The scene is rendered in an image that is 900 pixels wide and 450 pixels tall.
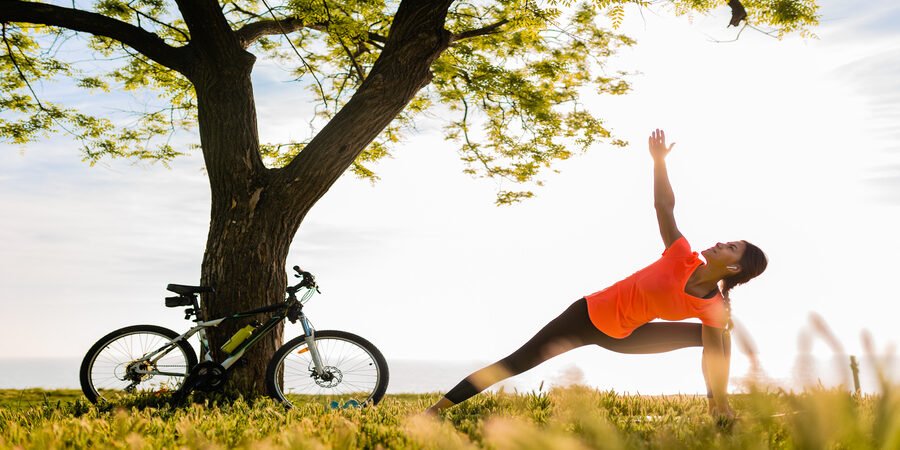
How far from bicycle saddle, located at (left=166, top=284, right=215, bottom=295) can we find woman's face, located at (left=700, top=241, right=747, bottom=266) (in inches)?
204

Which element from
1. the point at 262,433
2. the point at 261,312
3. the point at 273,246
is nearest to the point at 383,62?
the point at 273,246

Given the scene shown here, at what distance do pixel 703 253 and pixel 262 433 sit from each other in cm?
312

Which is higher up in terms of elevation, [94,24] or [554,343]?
[94,24]

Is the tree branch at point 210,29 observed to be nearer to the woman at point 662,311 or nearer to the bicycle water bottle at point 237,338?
the bicycle water bottle at point 237,338

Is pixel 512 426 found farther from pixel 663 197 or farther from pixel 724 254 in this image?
pixel 663 197

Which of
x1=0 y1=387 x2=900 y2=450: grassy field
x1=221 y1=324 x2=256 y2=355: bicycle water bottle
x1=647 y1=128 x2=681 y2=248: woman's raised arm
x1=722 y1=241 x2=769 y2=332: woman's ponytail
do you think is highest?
x1=647 y1=128 x2=681 y2=248: woman's raised arm

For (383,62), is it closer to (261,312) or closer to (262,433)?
(261,312)

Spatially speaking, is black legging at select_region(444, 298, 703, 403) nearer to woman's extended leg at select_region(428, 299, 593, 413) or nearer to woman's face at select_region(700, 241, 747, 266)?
woman's extended leg at select_region(428, 299, 593, 413)

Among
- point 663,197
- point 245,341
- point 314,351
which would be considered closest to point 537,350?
point 663,197

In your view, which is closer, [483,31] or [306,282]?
[306,282]

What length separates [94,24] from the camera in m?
8.55

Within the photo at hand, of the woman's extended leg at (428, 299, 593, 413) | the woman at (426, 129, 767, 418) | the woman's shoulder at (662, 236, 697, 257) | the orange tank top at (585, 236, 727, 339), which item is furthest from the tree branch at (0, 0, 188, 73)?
the woman's shoulder at (662, 236, 697, 257)

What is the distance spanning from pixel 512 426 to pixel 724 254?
Answer: 390 cm

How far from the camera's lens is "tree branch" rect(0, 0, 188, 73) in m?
8.54
